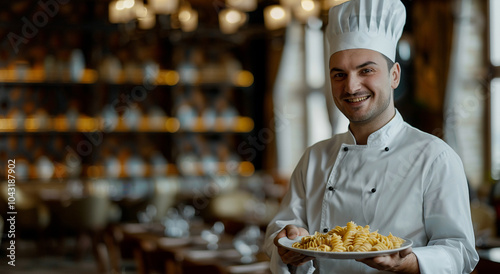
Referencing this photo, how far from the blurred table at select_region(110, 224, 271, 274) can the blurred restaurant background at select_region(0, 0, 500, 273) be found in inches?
2.3

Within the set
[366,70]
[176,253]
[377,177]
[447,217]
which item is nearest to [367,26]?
[366,70]

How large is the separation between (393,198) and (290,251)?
30 cm

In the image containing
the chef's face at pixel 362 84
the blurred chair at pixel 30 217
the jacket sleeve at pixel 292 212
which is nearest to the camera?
the chef's face at pixel 362 84

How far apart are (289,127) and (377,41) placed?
24.5ft

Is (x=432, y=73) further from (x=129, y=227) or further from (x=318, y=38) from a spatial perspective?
(x=129, y=227)

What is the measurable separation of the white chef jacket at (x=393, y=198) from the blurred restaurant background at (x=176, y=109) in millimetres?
3214

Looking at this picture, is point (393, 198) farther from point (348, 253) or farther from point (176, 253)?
point (176, 253)

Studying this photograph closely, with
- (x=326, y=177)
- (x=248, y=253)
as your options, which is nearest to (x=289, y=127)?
(x=248, y=253)

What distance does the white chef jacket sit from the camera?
157cm

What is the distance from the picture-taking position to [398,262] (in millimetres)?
1468

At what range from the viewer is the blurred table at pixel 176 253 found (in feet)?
10.5

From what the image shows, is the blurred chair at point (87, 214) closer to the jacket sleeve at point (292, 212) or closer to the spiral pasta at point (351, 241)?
the jacket sleeve at point (292, 212)

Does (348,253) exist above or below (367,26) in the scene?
below

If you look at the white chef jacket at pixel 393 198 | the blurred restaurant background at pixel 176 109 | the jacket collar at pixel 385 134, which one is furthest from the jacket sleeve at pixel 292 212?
the blurred restaurant background at pixel 176 109
